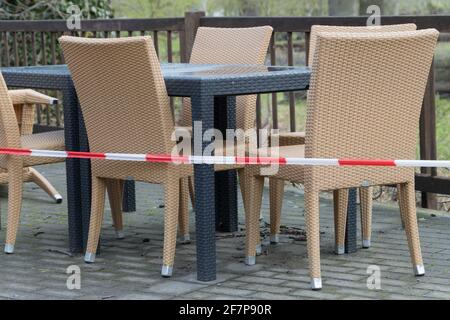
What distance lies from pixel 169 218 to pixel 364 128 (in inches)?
40.6

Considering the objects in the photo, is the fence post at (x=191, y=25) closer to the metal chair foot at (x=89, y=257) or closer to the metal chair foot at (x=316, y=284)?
the metal chair foot at (x=89, y=257)

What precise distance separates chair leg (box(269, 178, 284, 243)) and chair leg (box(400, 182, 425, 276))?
3.04 ft

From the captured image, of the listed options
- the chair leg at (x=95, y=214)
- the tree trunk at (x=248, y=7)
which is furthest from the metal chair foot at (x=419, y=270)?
the tree trunk at (x=248, y=7)

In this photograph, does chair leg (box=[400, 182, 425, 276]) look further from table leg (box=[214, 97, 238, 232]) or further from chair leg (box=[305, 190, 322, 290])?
table leg (box=[214, 97, 238, 232])

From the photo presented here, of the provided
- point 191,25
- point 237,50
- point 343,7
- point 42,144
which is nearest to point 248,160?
point 42,144

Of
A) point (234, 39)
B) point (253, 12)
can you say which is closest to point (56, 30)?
point (234, 39)

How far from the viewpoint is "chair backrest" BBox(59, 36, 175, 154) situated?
534 centimetres

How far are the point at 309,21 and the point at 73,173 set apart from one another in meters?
2.29

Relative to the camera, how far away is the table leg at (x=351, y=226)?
590 cm

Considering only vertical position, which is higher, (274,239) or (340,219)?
(340,219)

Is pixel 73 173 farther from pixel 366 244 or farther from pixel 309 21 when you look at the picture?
pixel 309 21

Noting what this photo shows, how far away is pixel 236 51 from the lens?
6.86 m

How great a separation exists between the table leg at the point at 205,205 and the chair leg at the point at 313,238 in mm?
486

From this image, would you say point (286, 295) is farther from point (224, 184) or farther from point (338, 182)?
point (224, 184)
